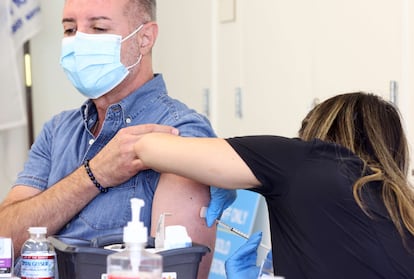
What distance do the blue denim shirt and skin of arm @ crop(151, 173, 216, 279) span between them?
0.09m

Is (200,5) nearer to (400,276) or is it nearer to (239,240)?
(239,240)

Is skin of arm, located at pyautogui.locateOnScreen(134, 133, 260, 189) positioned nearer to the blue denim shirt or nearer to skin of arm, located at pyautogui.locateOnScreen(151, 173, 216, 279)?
skin of arm, located at pyautogui.locateOnScreen(151, 173, 216, 279)

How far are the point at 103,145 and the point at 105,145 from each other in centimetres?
3

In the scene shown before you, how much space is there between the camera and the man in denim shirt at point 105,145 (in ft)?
5.73

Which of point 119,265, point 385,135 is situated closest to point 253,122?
point 385,135

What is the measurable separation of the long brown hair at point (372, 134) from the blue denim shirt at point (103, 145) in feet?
1.13

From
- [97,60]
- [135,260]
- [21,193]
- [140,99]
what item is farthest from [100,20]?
[135,260]

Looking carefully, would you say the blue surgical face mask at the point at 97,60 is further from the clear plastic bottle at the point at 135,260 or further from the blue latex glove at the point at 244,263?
the clear plastic bottle at the point at 135,260

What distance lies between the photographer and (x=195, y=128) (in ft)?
6.08

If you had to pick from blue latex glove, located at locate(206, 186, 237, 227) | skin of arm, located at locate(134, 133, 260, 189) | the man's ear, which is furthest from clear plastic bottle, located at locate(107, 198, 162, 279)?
the man's ear

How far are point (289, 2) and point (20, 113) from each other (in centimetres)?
140

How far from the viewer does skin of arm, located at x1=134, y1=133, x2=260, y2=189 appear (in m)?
1.53

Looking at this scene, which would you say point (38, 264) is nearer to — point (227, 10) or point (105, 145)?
point (105, 145)

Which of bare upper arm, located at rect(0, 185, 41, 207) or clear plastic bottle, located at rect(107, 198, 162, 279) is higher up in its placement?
clear plastic bottle, located at rect(107, 198, 162, 279)
